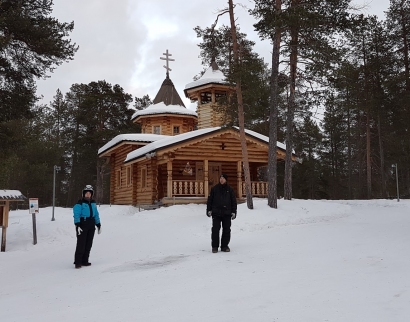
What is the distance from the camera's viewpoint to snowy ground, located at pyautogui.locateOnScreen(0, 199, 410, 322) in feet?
14.0

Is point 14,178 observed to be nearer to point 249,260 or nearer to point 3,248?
point 3,248

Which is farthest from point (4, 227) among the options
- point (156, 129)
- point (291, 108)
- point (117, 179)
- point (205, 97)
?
point (156, 129)

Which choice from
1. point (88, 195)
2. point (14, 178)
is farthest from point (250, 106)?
point (14, 178)

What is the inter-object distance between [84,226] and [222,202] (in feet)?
9.58

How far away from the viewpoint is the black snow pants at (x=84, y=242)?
7740 mm

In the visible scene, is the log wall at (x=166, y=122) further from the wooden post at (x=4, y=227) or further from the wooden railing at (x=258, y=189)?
the wooden post at (x=4, y=227)

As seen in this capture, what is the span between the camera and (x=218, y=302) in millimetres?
4594

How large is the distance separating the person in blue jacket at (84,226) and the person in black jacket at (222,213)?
2472 mm

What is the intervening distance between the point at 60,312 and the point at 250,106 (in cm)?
1190

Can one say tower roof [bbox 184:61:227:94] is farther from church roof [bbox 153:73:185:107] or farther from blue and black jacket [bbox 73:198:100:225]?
blue and black jacket [bbox 73:198:100:225]

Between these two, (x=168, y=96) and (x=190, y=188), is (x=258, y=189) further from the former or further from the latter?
(x=168, y=96)

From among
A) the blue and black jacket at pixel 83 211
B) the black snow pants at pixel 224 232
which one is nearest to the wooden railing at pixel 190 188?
the black snow pants at pixel 224 232

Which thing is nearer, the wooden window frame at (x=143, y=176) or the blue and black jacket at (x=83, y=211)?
the blue and black jacket at (x=83, y=211)

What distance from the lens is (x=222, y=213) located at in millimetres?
8453
